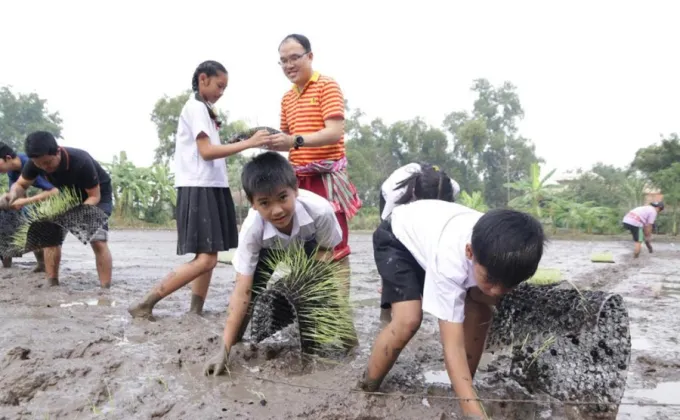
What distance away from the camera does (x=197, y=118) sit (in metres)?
3.95

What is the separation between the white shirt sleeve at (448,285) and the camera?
2332 millimetres

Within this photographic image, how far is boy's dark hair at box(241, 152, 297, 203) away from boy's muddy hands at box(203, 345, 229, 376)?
0.79 metres

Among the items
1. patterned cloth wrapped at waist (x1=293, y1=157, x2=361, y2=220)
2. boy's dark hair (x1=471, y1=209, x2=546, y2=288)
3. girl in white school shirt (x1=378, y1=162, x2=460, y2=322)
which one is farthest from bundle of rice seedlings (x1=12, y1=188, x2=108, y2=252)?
boy's dark hair (x1=471, y1=209, x2=546, y2=288)

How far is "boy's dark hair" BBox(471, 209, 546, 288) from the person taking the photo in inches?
82.7

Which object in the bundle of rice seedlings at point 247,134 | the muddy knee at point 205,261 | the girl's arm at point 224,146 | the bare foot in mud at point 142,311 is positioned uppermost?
the bundle of rice seedlings at point 247,134

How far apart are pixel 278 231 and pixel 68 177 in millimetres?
2852

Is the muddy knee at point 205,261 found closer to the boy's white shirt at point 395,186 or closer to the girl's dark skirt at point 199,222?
the girl's dark skirt at point 199,222

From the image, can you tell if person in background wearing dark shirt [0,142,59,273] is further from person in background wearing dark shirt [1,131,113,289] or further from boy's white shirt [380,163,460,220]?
boy's white shirt [380,163,460,220]

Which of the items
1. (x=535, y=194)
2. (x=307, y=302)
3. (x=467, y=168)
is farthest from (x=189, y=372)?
(x=467, y=168)

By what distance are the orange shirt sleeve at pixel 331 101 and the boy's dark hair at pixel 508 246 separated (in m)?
1.66

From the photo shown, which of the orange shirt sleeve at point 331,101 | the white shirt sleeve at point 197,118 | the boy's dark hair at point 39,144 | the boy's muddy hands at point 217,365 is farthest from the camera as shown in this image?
the boy's dark hair at point 39,144

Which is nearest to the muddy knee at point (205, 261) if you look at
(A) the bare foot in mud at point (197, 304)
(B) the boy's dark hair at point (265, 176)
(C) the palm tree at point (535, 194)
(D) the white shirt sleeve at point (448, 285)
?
(A) the bare foot in mud at point (197, 304)

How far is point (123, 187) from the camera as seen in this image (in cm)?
2277

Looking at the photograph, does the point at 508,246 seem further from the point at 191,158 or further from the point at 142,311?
the point at 142,311
